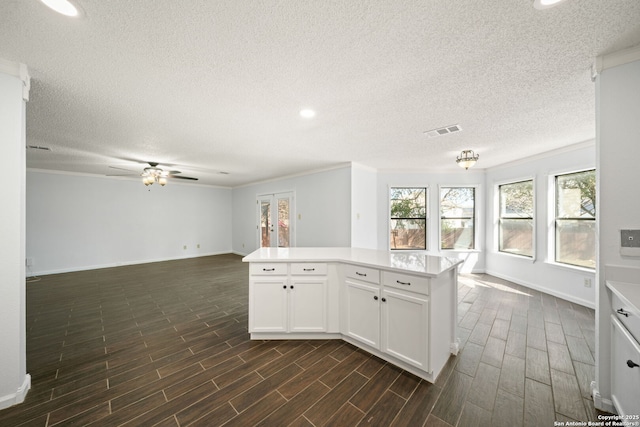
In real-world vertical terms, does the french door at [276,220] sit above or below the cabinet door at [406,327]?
above

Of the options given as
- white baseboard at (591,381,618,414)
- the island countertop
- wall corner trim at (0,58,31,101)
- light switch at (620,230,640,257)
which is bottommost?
white baseboard at (591,381,618,414)

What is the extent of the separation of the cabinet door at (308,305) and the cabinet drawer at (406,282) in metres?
0.70

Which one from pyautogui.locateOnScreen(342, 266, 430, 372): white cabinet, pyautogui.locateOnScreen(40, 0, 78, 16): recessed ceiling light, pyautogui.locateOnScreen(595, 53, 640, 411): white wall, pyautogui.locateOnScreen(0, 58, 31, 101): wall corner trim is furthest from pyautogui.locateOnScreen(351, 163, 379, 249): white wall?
pyautogui.locateOnScreen(0, 58, 31, 101): wall corner trim

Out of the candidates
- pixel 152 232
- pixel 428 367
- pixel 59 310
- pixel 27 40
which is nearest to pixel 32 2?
pixel 27 40

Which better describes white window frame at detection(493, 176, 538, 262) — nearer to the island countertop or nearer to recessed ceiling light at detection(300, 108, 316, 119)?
the island countertop

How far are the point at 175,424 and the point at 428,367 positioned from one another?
6.12 ft

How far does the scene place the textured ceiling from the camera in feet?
4.08

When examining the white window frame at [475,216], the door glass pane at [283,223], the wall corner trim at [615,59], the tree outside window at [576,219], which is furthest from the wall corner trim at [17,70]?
the tree outside window at [576,219]

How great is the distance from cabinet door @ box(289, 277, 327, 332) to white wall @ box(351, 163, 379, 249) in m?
2.29

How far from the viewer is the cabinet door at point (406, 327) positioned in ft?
6.24

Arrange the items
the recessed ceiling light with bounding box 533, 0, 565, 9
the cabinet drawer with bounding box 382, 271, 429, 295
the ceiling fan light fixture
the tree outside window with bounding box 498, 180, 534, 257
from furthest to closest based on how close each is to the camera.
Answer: the tree outside window with bounding box 498, 180, 534, 257, the ceiling fan light fixture, the cabinet drawer with bounding box 382, 271, 429, 295, the recessed ceiling light with bounding box 533, 0, 565, 9

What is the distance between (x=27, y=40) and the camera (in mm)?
1437

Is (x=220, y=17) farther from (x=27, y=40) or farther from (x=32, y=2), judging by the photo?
(x=27, y=40)

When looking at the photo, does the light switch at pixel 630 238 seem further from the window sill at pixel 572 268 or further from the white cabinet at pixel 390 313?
the window sill at pixel 572 268
